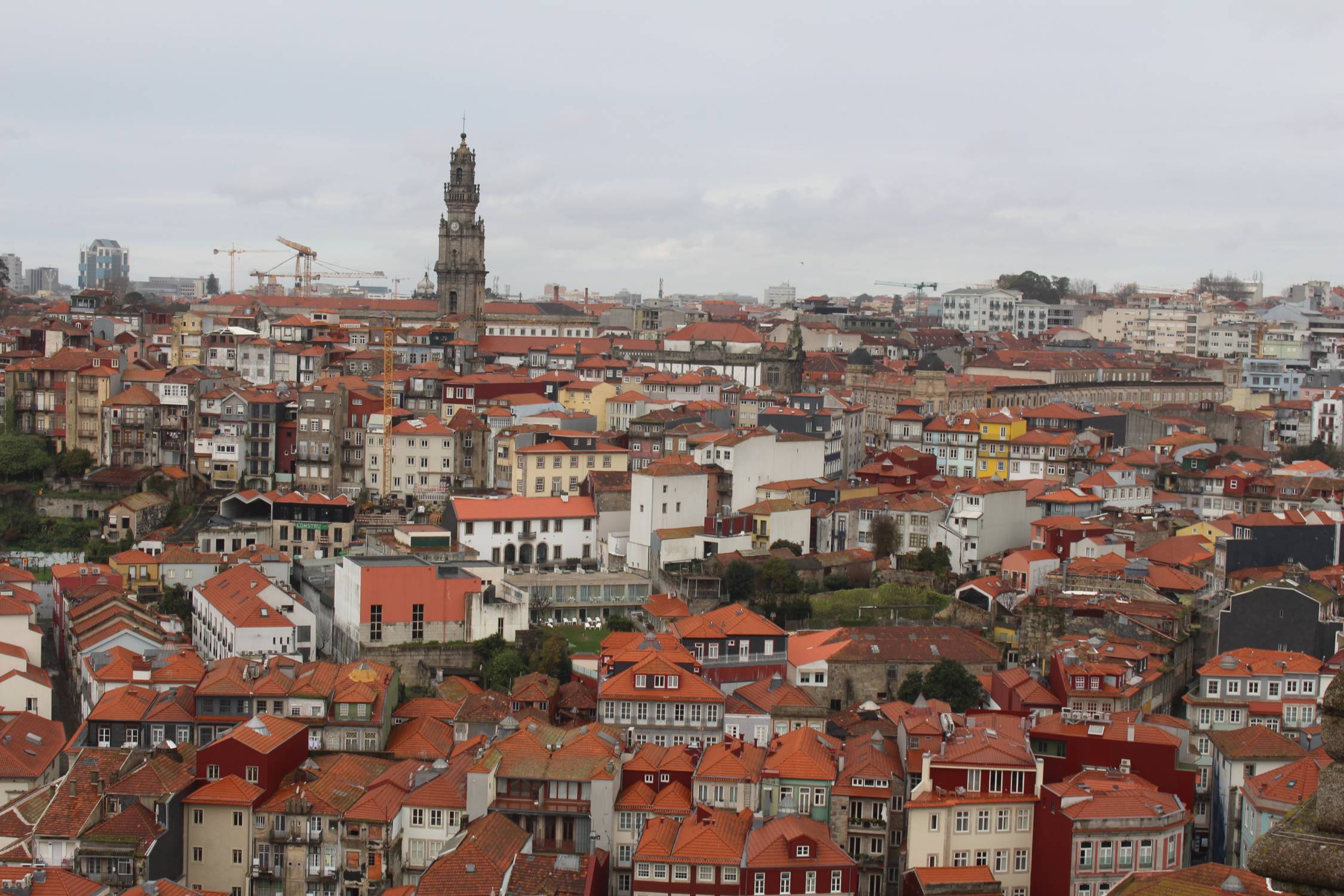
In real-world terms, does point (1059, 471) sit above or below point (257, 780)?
above

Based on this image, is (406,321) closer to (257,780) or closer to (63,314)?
(63,314)

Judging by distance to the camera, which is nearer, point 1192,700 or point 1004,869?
point 1004,869

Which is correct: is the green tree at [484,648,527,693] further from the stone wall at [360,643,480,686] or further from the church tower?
the church tower

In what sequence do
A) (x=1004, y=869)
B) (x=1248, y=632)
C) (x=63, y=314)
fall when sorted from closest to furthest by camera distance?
(x=1004, y=869)
(x=1248, y=632)
(x=63, y=314)

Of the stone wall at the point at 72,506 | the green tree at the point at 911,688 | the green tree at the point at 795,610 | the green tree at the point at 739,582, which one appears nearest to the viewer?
the green tree at the point at 911,688

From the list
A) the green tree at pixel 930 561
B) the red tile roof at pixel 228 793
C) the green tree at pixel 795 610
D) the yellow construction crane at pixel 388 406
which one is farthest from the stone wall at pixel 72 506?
the red tile roof at pixel 228 793

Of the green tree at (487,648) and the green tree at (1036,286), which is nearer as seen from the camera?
the green tree at (487,648)

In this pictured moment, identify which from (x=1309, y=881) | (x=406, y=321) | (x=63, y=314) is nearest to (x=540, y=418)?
(x=406, y=321)

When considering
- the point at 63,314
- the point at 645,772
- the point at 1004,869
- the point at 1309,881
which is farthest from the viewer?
the point at 63,314

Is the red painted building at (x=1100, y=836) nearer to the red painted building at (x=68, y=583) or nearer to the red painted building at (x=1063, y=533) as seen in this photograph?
the red painted building at (x=1063, y=533)
